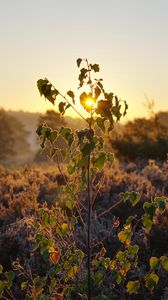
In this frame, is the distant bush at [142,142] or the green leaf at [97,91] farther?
the distant bush at [142,142]

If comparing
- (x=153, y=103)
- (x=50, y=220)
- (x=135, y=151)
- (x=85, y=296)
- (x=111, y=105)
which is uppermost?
(x=153, y=103)

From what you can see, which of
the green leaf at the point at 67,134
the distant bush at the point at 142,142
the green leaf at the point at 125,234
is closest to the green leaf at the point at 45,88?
the green leaf at the point at 67,134

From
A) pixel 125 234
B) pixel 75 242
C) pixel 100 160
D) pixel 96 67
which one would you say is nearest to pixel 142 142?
pixel 75 242

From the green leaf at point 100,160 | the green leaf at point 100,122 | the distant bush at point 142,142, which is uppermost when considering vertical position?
the distant bush at point 142,142

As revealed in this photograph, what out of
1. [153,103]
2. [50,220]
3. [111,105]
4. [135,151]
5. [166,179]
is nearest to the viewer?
[111,105]

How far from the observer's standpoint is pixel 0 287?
13.8ft

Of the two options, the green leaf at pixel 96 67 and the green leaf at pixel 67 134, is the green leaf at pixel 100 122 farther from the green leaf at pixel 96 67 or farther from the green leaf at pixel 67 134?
the green leaf at pixel 96 67

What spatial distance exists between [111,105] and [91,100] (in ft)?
0.52

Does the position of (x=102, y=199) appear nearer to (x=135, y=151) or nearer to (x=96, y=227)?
(x=96, y=227)

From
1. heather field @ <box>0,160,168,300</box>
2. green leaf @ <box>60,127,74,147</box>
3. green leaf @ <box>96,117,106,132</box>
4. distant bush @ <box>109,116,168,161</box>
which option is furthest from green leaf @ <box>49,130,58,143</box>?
distant bush @ <box>109,116,168,161</box>

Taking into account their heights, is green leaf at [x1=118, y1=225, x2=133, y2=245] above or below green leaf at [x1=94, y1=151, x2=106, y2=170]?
Answer: below

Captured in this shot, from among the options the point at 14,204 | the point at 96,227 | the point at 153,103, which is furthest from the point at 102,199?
the point at 153,103

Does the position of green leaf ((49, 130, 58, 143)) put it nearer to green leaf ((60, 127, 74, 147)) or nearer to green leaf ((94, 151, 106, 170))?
green leaf ((60, 127, 74, 147))

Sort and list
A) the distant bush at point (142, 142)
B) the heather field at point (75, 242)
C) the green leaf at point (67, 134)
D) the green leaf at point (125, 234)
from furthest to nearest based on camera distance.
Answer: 1. the distant bush at point (142, 142)
2. the heather field at point (75, 242)
3. the green leaf at point (125, 234)
4. the green leaf at point (67, 134)
